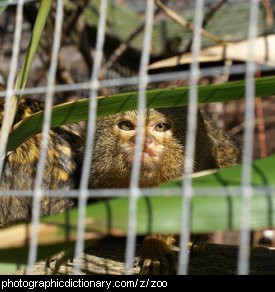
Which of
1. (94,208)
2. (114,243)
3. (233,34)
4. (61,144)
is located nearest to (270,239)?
(233,34)

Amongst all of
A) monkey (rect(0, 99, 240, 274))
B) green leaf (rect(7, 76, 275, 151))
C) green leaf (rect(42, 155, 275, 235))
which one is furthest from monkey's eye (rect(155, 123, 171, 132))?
green leaf (rect(42, 155, 275, 235))

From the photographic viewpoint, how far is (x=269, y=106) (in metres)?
4.08

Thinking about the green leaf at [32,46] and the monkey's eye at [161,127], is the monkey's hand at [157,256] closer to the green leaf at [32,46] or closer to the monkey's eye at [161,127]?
the monkey's eye at [161,127]

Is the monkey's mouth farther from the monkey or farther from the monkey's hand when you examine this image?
the monkey's hand

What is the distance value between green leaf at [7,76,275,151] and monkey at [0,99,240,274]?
1.81 feet

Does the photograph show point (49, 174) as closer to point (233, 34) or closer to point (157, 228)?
point (157, 228)

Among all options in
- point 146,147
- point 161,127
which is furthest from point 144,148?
point 161,127

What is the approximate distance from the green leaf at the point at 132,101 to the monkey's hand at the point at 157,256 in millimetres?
601

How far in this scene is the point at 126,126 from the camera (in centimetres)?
215

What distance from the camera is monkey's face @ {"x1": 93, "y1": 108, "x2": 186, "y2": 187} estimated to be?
205 cm

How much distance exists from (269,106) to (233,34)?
2.01 ft

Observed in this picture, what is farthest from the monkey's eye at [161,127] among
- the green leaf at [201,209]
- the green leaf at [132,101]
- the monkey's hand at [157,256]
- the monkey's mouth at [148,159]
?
the green leaf at [201,209]

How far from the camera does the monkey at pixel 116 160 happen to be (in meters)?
1.97

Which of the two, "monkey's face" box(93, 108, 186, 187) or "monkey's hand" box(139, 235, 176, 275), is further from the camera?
"monkey's face" box(93, 108, 186, 187)
